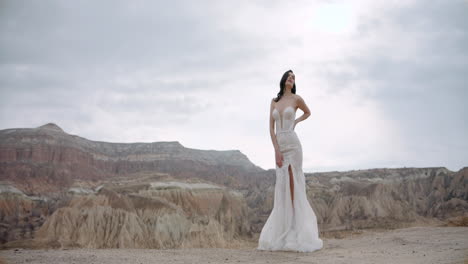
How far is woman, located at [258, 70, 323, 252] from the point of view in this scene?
7.74 metres

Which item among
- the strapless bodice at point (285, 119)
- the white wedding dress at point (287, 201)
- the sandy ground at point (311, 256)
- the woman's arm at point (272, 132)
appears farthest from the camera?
the woman's arm at point (272, 132)

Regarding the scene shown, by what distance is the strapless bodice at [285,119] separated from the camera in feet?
25.6

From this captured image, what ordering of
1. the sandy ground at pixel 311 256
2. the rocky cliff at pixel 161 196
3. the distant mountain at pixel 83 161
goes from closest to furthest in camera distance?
1. the sandy ground at pixel 311 256
2. the rocky cliff at pixel 161 196
3. the distant mountain at pixel 83 161

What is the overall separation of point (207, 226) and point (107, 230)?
7949 millimetres

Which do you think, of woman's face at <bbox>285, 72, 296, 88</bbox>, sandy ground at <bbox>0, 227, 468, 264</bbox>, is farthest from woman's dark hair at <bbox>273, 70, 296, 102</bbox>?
sandy ground at <bbox>0, 227, 468, 264</bbox>

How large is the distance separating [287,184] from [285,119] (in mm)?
1123

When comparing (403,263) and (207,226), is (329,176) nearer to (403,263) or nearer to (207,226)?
(207,226)

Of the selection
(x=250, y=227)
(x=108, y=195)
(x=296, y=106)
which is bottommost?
(x=250, y=227)

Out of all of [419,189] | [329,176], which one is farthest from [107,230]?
[419,189]

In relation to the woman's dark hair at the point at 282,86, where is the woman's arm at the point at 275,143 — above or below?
below

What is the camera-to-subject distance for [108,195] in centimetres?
3572

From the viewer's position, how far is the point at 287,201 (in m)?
7.94

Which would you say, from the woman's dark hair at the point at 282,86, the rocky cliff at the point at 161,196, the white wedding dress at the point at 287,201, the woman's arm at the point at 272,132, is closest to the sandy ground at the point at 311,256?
the white wedding dress at the point at 287,201

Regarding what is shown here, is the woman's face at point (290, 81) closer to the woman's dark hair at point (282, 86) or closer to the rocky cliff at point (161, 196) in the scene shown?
the woman's dark hair at point (282, 86)
